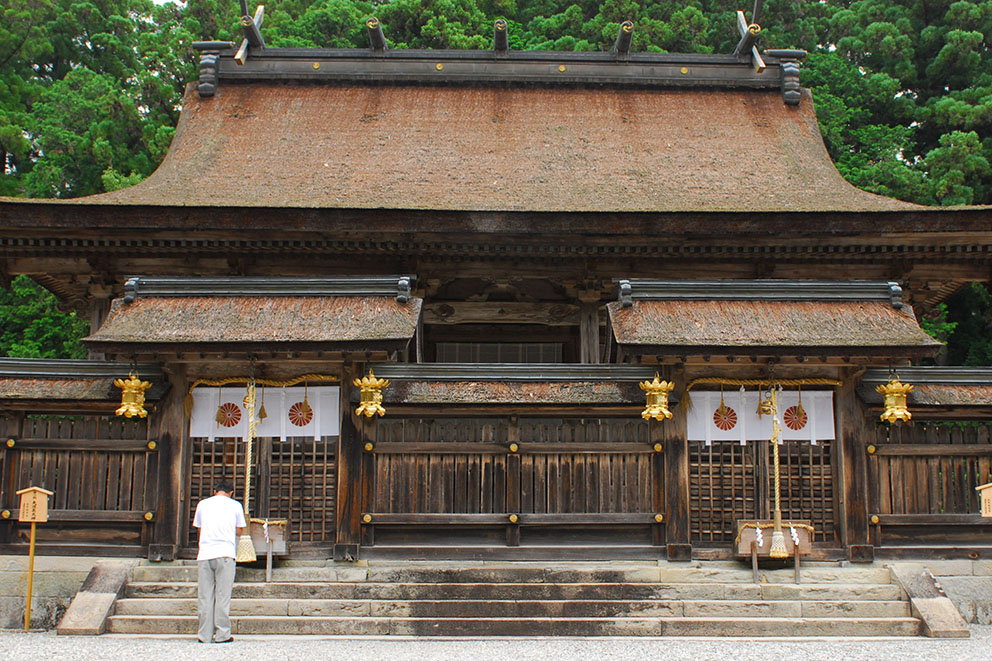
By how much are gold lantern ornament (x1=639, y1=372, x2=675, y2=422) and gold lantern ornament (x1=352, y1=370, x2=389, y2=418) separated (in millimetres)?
2822

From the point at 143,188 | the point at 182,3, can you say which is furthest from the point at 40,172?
the point at 143,188

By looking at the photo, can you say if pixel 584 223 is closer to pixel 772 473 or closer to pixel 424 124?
pixel 772 473

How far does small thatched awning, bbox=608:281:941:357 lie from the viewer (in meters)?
9.02

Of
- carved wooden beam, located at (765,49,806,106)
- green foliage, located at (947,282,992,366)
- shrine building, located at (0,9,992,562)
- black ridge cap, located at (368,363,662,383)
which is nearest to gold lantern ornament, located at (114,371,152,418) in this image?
shrine building, located at (0,9,992,562)

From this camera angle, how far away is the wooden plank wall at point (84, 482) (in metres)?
9.39

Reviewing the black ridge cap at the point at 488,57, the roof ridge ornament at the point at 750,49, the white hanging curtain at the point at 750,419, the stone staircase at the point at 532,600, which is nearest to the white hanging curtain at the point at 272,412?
the stone staircase at the point at 532,600

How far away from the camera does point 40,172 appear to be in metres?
24.1

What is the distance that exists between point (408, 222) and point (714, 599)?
5.67m

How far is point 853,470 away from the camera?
9500 mm

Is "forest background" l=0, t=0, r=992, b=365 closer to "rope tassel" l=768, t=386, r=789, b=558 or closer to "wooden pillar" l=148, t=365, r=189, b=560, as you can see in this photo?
"rope tassel" l=768, t=386, r=789, b=558

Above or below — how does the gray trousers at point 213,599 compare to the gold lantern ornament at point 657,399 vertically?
below

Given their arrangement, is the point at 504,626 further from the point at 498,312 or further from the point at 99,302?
the point at 99,302

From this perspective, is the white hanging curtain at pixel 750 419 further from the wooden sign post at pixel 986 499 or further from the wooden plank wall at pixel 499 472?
the wooden sign post at pixel 986 499

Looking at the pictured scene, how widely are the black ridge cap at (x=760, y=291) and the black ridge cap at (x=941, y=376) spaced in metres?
0.80
